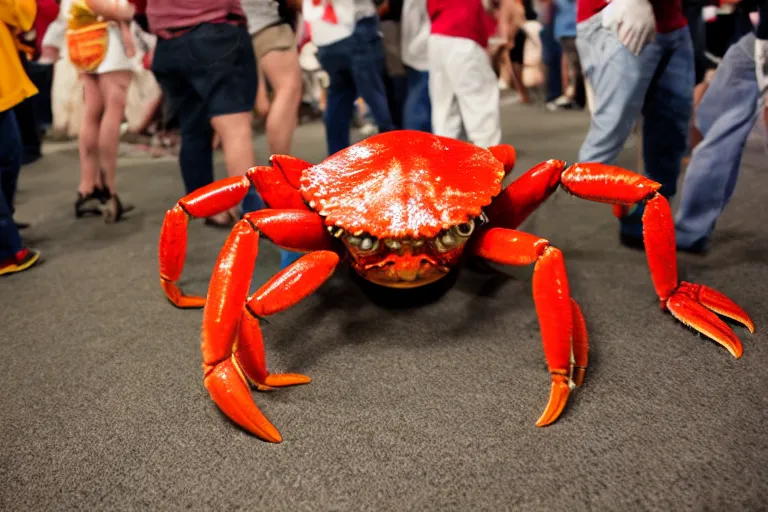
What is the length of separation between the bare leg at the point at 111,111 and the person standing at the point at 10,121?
436 mm

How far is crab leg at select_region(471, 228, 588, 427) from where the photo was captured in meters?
1.08

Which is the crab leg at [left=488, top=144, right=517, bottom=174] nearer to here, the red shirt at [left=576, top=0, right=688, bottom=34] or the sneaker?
the red shirt at [left=576, top=0, right=688, bottom=34]

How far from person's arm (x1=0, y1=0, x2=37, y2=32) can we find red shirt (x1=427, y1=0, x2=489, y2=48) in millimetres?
1607

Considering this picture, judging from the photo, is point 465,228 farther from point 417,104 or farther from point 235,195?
point 417,104

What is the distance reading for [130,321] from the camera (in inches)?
67.5

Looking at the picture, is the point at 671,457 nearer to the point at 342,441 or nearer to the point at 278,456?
the point at 342,441

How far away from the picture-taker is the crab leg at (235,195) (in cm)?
146

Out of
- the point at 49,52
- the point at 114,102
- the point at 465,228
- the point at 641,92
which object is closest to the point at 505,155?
the point at 465,228

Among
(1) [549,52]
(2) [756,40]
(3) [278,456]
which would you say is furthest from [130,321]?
(1) [549,52]

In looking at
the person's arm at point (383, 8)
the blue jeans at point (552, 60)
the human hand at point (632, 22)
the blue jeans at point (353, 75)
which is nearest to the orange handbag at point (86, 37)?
the blue jeans at point (353, 75)

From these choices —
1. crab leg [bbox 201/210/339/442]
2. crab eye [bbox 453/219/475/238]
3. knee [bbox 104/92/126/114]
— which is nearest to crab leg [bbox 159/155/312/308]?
crab leg [bbox 201/210/339/442]

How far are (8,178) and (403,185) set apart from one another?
1.93 meters

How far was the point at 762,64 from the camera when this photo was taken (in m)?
1.60

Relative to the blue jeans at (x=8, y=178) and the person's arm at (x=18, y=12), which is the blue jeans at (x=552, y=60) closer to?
the person's arm at (x=18, y=12)
